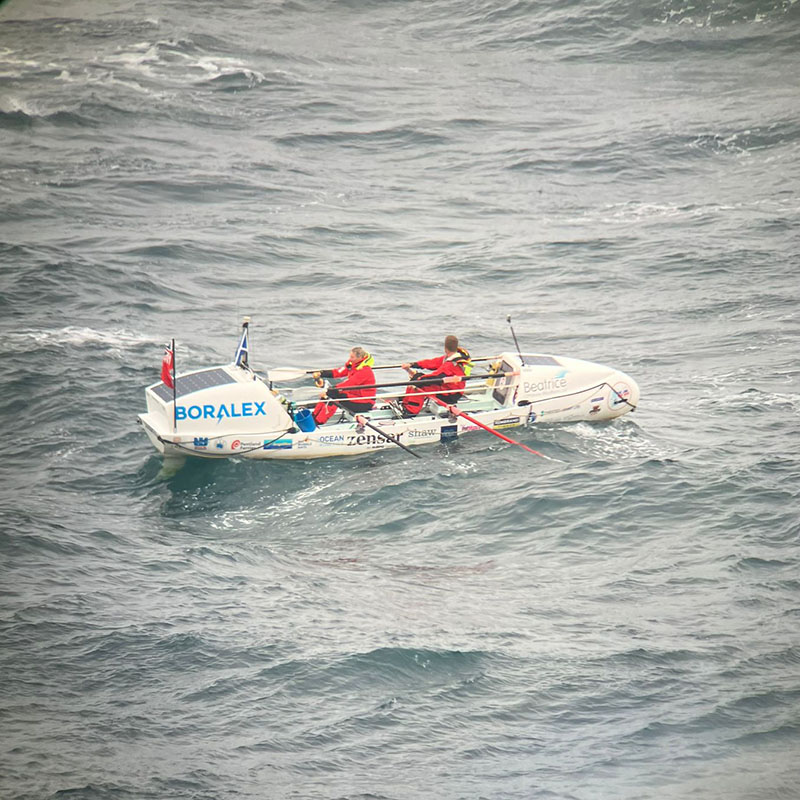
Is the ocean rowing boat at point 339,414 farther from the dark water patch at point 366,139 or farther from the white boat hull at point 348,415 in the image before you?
the dark water patch at point 366,139

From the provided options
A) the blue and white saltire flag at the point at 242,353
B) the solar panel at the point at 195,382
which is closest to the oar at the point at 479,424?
the blue and white saltire flag at the point at 242,353

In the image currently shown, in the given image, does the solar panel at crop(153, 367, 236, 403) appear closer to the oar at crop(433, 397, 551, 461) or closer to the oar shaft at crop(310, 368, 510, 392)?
the oar shaft at crop(310, 368, 510, 392)

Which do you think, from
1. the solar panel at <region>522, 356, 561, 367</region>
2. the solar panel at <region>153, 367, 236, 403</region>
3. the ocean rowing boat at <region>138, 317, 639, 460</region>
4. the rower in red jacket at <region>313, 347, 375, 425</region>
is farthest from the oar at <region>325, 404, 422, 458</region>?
the solar panel at <region>522, 356, 561, 367</region>

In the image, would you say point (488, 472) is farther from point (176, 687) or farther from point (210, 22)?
point (210, 22)

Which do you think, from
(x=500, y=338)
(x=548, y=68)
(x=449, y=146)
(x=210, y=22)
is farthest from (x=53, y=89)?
(x=500, y=338)

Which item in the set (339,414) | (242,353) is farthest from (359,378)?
(242,353)

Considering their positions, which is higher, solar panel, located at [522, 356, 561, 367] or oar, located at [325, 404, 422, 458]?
solar panel, located at [522, 356, 561, 367]

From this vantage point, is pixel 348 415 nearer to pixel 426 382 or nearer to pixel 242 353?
pixel 426 382
